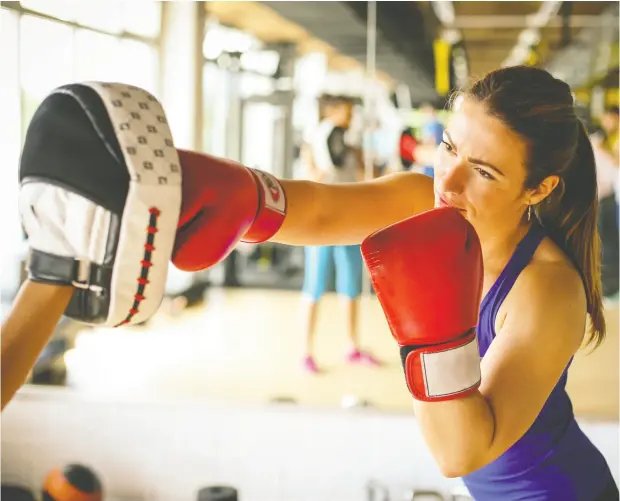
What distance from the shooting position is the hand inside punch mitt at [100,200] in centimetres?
70

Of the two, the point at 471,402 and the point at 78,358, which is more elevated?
the point at 471,402

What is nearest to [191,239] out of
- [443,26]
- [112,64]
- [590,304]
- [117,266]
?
[117,266]

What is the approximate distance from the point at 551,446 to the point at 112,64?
404cm

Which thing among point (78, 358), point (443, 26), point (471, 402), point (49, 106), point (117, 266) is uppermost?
point (443, 26)

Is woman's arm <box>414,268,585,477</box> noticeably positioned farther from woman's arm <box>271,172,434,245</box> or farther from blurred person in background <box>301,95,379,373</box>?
blurred person in background <box>301,95,379,373</box>

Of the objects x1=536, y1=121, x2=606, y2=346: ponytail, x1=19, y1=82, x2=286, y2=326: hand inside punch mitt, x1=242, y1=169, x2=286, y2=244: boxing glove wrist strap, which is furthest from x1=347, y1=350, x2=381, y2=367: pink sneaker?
x1=19, y1=82, x2=286, y2=326: hand inside punch mitt

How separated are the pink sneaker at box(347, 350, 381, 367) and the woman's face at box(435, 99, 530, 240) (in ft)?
8.69

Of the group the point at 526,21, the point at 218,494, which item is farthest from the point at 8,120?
the point at 526,21

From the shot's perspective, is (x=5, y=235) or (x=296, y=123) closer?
(x=5, y=235)

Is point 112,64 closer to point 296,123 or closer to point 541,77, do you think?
point 296,123

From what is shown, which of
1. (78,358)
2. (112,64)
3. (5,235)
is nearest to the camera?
(5,235)

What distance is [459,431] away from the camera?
2.55 feet

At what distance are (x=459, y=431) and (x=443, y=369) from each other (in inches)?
2.7

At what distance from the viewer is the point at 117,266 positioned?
2.35 feet
